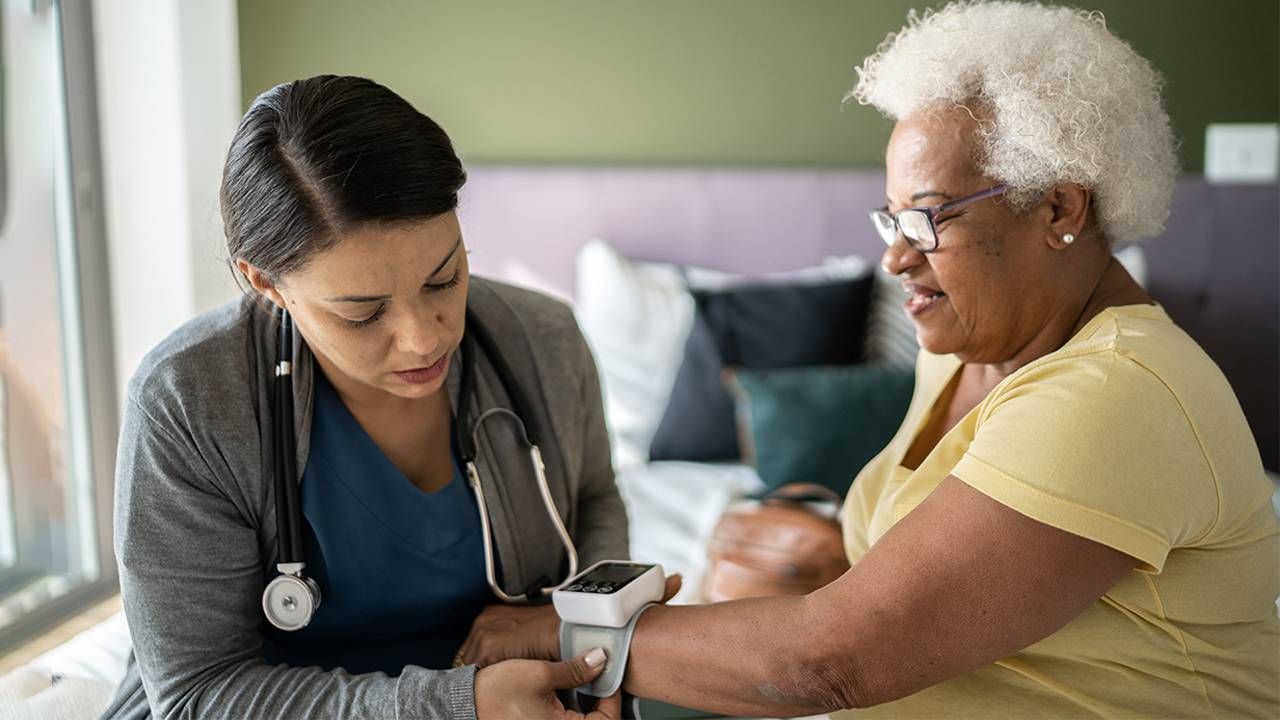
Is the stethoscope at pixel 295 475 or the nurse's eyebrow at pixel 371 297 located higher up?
the nurse's eyebrow at pixel 371 297

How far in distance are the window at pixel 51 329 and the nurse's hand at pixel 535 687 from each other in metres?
1.93

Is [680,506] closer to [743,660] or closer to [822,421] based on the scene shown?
[822,421]

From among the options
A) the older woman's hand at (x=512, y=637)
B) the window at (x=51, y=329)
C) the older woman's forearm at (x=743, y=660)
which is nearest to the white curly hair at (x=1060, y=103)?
the older woman's forearm at (x=743, y=660)

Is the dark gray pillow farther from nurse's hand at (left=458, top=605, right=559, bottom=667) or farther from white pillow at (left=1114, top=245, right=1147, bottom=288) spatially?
nurse's hand at (left=458, top=605, right=559, bottom=667)

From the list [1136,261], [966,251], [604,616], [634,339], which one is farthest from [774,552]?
[1136,261]

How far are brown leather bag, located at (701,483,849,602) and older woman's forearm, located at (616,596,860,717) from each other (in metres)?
0.35

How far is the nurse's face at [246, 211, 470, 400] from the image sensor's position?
1.18 m

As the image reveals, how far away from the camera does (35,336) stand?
2834 mm

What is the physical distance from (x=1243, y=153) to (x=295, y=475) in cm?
271

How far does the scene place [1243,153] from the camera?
9.77 ft

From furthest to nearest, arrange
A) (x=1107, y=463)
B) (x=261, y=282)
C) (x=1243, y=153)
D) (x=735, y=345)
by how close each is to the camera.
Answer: (x=1243, y=153)
(x=735, y=345)
(x=261, y=282)
(x=1107, y=463)

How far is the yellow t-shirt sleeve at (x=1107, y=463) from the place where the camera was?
1044mm

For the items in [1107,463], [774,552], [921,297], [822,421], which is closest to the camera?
[1107,463]

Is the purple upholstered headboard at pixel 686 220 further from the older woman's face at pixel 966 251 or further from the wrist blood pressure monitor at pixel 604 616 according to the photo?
the wrist blood pressure monitor at pixel 604 616
